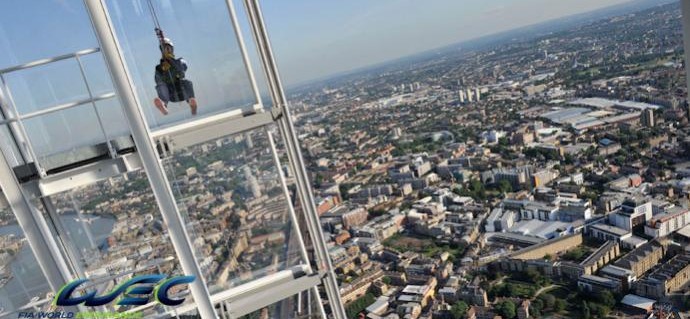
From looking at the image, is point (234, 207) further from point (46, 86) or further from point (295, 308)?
point (46, 86)

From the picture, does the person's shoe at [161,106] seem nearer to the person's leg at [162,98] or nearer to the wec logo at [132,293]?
the person's leg at [162,98]

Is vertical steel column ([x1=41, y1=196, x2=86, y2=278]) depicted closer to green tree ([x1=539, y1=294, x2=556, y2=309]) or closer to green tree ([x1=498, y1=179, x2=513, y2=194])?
green tree ([x1=539, y1=294, x2=556, y2=309])

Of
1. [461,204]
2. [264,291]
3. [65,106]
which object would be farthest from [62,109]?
[461,204]

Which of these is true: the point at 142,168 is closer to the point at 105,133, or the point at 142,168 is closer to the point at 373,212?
the point at 105,133

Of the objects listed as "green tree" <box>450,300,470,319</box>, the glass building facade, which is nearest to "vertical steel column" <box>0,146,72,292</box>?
the glass building facade

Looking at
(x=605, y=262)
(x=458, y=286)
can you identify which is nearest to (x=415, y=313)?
(x=458, y=286)

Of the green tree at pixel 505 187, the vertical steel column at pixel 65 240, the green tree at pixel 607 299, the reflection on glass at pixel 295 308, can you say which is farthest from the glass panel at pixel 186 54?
the green tree at pixel 505 187
